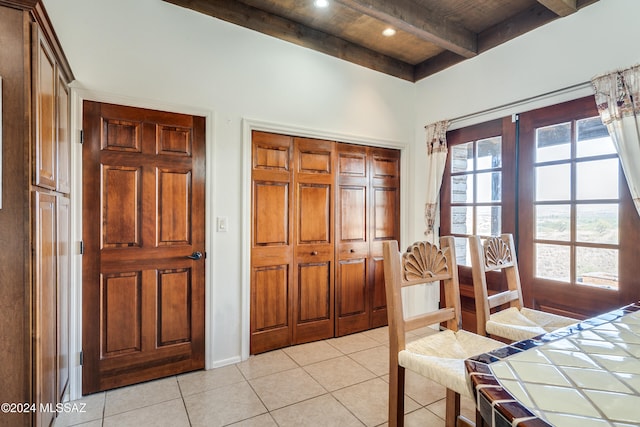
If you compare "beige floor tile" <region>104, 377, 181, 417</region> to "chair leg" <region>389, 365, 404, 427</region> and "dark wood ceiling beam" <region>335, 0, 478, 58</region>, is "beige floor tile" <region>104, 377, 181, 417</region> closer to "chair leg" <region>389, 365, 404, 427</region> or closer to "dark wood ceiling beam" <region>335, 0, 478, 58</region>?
"chair leg" <region>389, 365, 404, 427</region>

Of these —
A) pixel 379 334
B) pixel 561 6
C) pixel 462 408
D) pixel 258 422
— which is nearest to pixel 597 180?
pixel 561 6

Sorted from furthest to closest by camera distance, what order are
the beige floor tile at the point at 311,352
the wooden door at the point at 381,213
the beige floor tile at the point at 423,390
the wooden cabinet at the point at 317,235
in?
1. the wooden door at the point at 381,213
2. the wooden cabinet at the point at 317,235
3. the beige floor tile at the point at 311,352
4. the beige floor tile at the point at 423,390

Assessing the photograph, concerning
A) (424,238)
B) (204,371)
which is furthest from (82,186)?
(424,238)

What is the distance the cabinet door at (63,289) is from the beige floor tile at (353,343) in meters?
2.05

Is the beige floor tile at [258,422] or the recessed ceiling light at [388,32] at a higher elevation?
the recessed ceiling light at [388,32]

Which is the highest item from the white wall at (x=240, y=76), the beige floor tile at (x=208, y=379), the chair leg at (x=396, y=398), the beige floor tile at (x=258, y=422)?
the white wall at (x=240, y=76)

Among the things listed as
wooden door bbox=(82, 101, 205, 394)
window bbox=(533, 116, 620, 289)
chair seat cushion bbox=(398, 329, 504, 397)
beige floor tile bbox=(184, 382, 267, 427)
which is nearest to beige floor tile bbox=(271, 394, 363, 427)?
beige floor tile bbox=(184, 382, 267, 427)

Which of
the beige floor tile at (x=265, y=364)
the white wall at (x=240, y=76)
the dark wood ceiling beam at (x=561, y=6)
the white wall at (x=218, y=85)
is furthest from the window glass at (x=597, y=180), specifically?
the beige floor tile at (x=265, y=364)

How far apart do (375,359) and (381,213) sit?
1507mm

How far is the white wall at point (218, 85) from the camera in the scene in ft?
7.19

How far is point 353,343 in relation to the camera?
Result: 3.13m

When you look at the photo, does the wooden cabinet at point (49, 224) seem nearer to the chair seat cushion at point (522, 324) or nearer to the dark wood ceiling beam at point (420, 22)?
the dark wood ceiling beam at point (420, 22)

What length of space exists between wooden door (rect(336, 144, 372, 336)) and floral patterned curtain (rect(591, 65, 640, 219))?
1.96 m

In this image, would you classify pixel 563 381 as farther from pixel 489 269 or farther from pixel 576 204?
pixel 576 204
